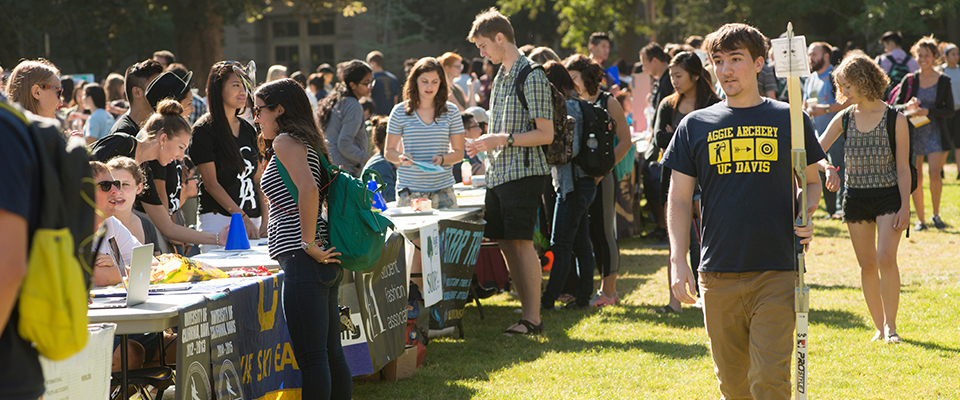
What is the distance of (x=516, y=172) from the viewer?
5.82m

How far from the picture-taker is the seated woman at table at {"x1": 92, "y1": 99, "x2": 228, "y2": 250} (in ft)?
15.7

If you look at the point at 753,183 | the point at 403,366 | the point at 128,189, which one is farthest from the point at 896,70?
the point at 128,189

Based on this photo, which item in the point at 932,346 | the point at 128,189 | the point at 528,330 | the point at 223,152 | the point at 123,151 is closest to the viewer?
the point at 128,189

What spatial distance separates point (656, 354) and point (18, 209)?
458 centimetres

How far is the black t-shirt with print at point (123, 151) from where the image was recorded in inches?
185

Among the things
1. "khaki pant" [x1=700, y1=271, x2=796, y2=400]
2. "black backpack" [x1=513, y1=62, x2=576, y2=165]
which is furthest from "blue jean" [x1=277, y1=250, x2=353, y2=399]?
"black backpack" [x1=513, y1=62, x2=576, y2=165]

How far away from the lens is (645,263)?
30.1ft

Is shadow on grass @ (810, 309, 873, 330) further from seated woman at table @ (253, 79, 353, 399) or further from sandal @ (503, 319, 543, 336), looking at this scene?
seated woman at table @ (253, 79, 353, 399)

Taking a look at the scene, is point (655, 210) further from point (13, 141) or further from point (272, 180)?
point (13, 141)

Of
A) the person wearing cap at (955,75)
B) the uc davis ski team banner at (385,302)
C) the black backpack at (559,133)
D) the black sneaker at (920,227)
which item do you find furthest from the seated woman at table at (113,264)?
the person wearing cap at (955,75)

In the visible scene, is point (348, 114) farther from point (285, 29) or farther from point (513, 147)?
point (285, 29)

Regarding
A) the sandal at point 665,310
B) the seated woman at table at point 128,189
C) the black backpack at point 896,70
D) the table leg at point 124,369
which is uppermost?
the black backpack at point 896,70

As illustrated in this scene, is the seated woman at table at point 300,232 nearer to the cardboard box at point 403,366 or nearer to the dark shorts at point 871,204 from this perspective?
the cardboard box at point 403,366

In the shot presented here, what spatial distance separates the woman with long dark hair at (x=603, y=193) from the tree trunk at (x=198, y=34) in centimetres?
1900
